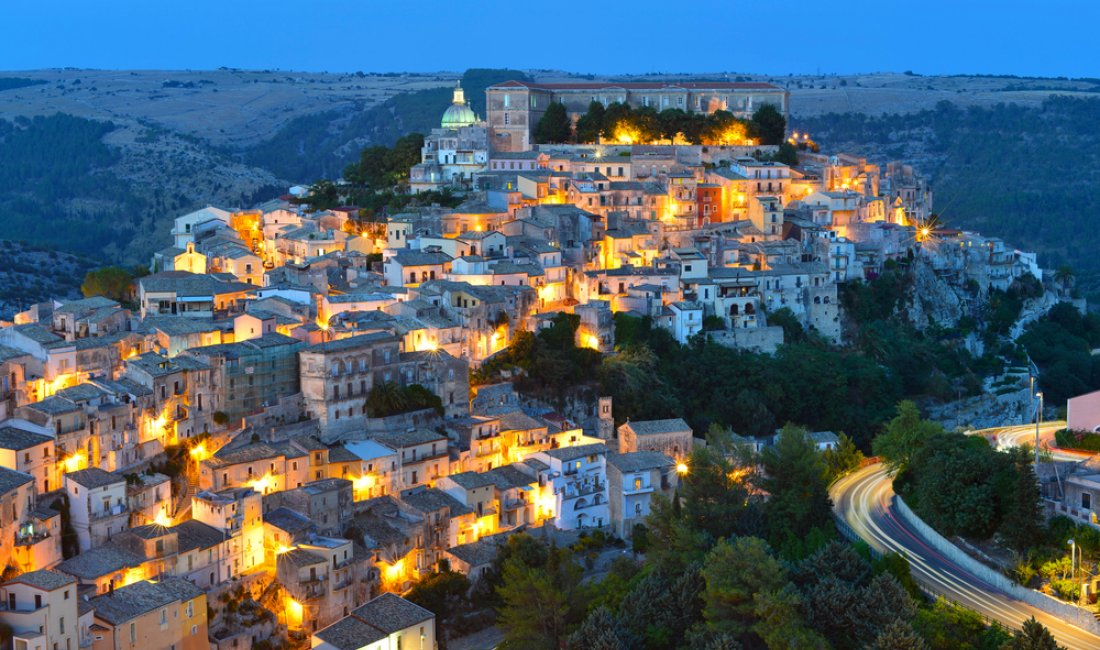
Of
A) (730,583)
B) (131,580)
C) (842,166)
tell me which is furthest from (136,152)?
(730,583)

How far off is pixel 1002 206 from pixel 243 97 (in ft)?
207

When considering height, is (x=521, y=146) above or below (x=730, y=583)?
above

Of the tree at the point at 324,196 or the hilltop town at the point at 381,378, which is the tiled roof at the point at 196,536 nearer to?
the hilltop town at the point at 381,378

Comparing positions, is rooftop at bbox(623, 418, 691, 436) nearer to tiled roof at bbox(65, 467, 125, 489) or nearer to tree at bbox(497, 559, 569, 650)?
tree at bbox(497, 559, 569, 650)

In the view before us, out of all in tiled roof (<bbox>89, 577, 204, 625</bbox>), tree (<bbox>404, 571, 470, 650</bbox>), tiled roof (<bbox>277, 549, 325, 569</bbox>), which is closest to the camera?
tiled roof (<bbox>89, 577, 204, 625</bbox>)

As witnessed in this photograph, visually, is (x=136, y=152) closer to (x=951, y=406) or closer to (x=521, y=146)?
(x=521, y=146)

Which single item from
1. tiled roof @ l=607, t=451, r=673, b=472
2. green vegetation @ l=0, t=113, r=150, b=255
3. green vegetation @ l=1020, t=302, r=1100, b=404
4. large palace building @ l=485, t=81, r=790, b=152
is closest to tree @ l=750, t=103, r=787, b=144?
large palace building @ l=485, t=81, r=790, b=152

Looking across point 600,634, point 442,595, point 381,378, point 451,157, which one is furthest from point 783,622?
point 451,157

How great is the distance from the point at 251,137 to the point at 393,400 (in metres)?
76.2

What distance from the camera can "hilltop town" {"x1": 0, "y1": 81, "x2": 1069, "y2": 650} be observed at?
92.0 ft

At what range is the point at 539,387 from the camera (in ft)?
126

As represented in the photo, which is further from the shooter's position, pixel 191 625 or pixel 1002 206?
pixel 1002 206

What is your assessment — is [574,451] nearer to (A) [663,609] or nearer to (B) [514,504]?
(B) [514,504]

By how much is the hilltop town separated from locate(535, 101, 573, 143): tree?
5.32 ft
